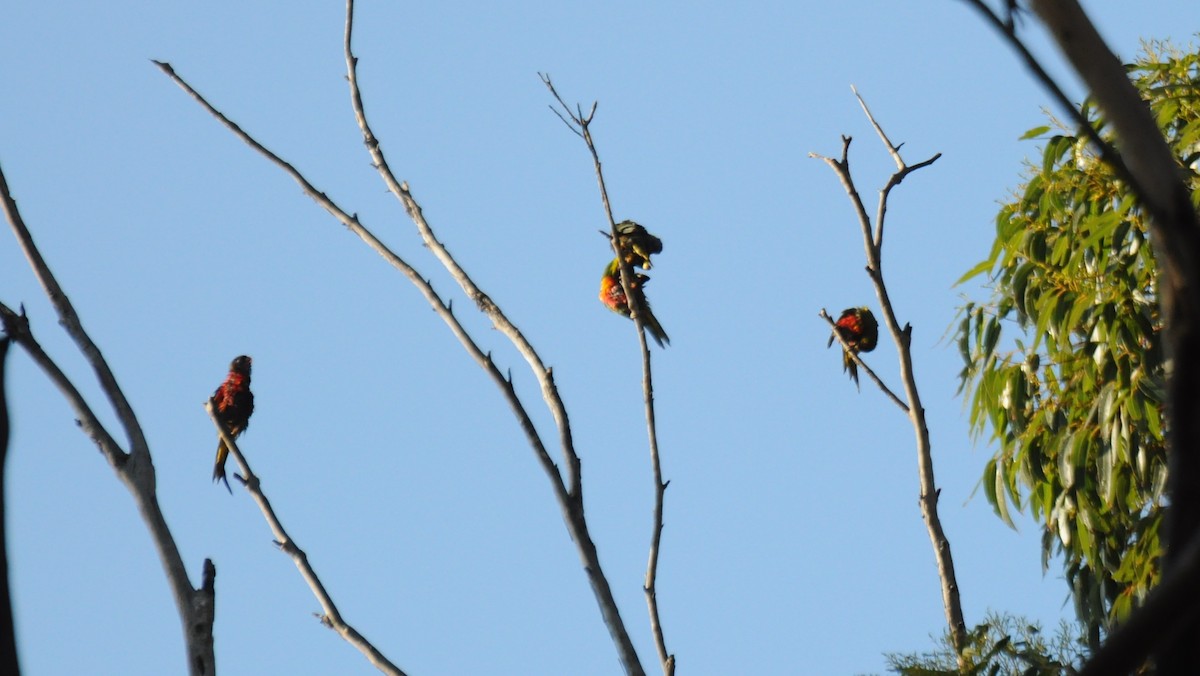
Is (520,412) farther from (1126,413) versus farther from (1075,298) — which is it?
(1075,298)

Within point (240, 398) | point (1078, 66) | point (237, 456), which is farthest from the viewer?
point (240, 398)

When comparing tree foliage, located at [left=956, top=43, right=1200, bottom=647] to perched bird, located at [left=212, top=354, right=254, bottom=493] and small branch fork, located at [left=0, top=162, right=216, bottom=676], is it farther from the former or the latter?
Result: perched bird, located at [left=212, top=354, right=254, bottom=493]

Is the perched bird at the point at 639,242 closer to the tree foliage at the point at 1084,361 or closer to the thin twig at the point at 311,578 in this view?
the tree foliage at the point at 1084,361

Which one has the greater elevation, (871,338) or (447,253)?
(871,338)

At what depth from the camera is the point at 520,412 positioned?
1.94m

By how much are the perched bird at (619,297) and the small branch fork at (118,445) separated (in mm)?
5053

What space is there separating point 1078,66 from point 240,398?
27.2ft

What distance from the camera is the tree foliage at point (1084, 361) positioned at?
4109 millimetres

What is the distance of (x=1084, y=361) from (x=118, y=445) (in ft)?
11.1

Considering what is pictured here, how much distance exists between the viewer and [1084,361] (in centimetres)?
439

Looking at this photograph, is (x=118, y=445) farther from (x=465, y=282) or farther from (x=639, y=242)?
(x=639, y=242)

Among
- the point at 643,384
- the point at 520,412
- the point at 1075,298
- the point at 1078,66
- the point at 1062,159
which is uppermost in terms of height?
the point at 1062,159

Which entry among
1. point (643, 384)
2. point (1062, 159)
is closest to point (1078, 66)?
point (643, 384)

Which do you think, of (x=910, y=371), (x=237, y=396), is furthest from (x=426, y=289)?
(x=237, y=396)
